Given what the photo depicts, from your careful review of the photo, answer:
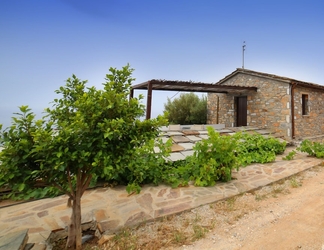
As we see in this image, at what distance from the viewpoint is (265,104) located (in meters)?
9.73

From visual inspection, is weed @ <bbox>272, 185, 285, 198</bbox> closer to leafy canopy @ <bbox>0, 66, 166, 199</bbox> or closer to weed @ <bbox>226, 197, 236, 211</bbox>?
weed @ <bbox>226, 197, 236, 211</bbox>

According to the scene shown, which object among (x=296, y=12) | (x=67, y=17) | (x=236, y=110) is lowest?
(x=236, y=110)

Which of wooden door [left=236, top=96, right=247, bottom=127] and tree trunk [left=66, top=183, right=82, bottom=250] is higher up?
wooden door [left=236, top=96, right=247, bottom=127]

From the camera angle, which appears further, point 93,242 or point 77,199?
point 93,242

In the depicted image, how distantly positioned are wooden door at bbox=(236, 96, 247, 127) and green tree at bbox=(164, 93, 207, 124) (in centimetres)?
368

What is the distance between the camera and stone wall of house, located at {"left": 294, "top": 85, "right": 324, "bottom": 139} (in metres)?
9.48

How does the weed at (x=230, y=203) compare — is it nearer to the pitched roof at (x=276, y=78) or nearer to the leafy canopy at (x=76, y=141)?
the leafy canopy at (x=76, y=141)

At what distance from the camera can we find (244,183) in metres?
4.30

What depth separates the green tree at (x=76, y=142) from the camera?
5.72 ft

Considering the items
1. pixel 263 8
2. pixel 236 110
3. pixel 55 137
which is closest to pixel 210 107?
pixel 236 110

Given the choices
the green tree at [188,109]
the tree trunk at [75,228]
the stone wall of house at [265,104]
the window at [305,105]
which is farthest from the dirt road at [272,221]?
the green tree at [188,109]

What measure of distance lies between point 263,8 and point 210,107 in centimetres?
622

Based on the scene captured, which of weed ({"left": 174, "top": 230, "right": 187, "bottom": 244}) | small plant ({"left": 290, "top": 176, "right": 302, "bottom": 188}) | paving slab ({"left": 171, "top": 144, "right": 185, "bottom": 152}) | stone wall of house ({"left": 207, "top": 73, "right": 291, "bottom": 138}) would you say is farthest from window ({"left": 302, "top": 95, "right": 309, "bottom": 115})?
weed ({"left": 174, "top": 230, "right": 187, "bottom": 244})

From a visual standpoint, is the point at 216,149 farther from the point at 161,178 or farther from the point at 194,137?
the point at 194,137
